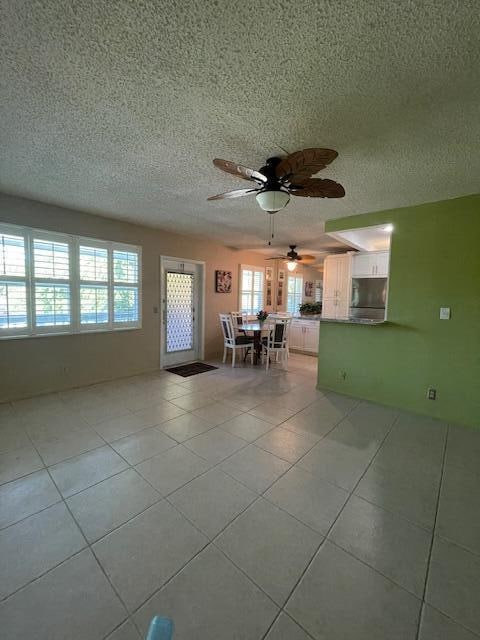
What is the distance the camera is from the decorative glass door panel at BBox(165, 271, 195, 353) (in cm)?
504

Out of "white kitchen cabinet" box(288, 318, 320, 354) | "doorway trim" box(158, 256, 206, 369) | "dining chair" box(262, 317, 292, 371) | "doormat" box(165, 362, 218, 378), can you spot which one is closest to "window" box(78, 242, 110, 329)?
"doorway trim" box(158, 256, 206, 369)

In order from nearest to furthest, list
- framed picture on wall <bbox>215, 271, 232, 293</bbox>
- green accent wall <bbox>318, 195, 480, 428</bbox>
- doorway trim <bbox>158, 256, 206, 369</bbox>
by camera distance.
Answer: green accent wall <bbox>318, 195, 480, 428</bbox>
doorway trim <bbox>158, 256, 206, 369</bbox>
framed picture on wall <bbox>215, 271, 232, 293</bbox>

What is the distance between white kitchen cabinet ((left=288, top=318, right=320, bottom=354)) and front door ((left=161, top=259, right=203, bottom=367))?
2.44 meters

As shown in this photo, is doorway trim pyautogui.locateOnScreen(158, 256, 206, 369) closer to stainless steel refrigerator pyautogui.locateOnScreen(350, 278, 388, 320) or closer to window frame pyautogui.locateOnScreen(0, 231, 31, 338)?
window frame pyautogui.locateOnScreen(0, 231, 31, 338)

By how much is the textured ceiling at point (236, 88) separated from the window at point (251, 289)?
3.91 metres

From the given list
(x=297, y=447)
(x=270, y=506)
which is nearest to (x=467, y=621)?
(x=270, y=506)

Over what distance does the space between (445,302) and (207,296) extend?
398 cm

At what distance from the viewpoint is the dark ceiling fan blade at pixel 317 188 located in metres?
1.91

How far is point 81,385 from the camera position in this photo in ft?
12.7

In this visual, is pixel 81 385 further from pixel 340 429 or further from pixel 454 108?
pixel 454 108

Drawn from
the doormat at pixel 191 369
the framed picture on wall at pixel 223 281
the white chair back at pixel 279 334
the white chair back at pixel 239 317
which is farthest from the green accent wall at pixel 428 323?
the framed picture on wall at pixel 223 281

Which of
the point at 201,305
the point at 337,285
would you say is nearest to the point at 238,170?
the point at 201,305

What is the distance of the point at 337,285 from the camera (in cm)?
565

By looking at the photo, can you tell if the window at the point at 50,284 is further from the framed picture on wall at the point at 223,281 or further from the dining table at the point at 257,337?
the dining table at the point at 257,337
